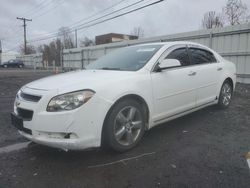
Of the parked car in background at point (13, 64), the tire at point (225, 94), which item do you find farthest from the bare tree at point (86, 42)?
the tire at point (225, 94)

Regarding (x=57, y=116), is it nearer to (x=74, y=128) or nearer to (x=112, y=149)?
(x=74, y=128)

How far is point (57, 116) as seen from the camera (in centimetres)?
261

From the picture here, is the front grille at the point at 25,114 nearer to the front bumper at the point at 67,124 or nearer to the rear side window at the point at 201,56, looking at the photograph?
the front bumper at the point at 67,124

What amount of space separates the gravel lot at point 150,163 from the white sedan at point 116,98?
11.2 inches

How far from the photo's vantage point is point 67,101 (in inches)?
105

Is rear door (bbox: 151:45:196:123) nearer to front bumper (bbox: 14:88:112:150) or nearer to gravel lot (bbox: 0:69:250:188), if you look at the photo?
gravel lot (bbox: 0:69:250:188)

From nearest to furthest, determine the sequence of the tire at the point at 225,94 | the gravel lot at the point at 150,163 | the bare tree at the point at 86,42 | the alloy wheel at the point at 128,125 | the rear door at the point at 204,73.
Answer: the gravel lot at the point at 150,163
the alloy wheel at the point at 128,125
the rear door at the point at 204,73
the tire at the point at 225,94
the bare tree at the point at 86,42

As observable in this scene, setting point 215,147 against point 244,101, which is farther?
point 244,101

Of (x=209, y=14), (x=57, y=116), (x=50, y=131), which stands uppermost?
(x=209, y=14)

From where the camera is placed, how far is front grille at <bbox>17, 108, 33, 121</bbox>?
2.77 metres

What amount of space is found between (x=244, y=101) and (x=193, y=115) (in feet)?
8.01

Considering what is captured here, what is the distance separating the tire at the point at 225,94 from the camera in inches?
204

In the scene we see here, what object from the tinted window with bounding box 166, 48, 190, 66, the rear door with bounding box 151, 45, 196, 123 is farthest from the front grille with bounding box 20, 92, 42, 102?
the tinted window with bounding box 166, 48, 190, 66

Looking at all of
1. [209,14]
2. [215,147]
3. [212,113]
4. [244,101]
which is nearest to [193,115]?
[212,113]
